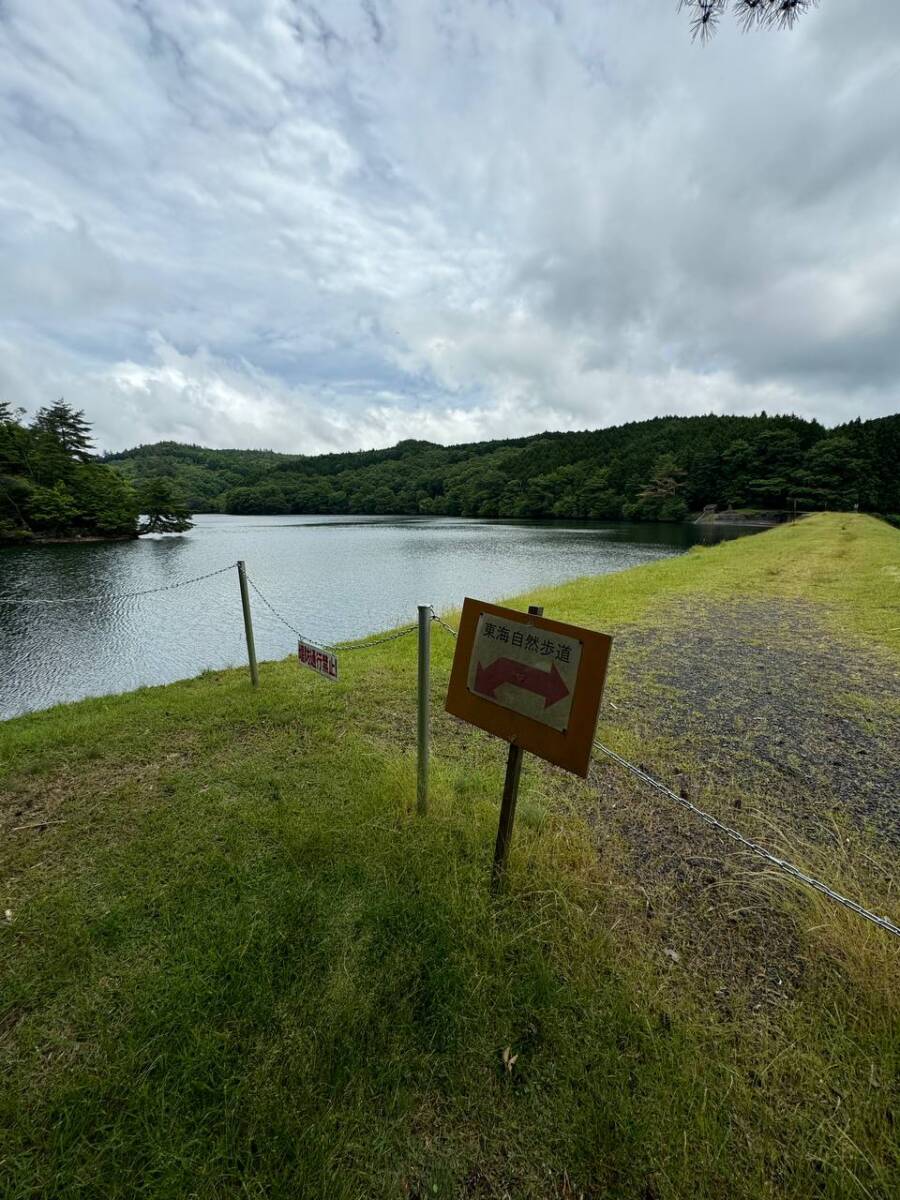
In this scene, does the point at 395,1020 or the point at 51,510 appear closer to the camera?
the point at 395,1020

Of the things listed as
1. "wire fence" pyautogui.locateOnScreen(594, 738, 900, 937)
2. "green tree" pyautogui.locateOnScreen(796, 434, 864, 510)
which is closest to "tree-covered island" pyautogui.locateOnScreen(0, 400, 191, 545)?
"wire fence" pyautogui.locateOnScreen(594, 738, 900, 937)

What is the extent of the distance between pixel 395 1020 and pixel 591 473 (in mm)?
83102

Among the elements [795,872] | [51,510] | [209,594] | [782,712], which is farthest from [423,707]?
[51,510]

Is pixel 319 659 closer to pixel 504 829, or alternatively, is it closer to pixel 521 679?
pixel 504 829

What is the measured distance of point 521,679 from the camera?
2043 millimetres

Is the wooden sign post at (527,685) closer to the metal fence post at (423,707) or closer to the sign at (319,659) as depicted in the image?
the metal fence post at (423,707)

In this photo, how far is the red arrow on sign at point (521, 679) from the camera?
75.8 inches

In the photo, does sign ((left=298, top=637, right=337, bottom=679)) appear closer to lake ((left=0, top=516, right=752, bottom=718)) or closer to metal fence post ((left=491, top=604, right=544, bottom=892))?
metal fence post ((left=491, top=604, right=544, bottom=892))

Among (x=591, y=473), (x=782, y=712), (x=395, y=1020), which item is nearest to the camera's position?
(x=395, y=1020)

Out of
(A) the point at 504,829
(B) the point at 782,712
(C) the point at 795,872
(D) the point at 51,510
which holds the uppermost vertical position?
(C) the point at 795,872

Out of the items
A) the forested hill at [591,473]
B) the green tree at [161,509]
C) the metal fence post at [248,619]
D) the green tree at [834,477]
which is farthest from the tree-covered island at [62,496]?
the green tree at [834,477]

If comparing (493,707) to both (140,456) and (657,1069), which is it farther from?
(140,456)

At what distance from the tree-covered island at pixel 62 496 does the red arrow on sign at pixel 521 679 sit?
40.6 metres

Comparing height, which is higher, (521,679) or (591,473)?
(591,473)
